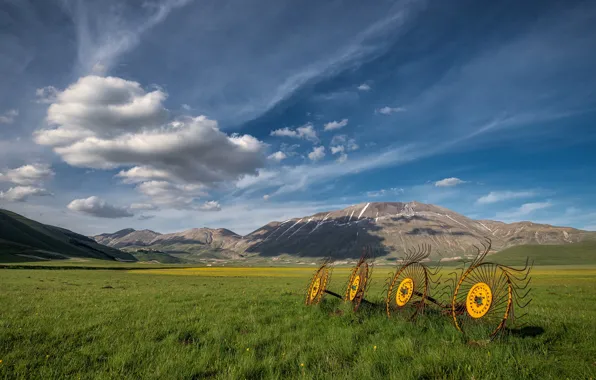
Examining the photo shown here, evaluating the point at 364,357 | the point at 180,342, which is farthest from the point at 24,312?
the point at 364,357

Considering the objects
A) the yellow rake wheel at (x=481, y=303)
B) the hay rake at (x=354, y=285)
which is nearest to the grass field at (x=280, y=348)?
the yellow rake wheel at (x=481, y=303)

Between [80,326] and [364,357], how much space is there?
996cm

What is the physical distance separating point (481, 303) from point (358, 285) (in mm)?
5438

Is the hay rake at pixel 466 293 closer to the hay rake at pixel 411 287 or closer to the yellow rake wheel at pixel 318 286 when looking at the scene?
the hay rake at pixel 411 287

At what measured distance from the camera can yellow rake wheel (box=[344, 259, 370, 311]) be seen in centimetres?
1273

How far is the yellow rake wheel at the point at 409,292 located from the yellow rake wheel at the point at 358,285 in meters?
1.15

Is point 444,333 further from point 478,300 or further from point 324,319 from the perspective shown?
point 324,319

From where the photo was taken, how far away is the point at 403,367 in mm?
6605

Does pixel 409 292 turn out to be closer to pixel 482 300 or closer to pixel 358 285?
pixel 358 285

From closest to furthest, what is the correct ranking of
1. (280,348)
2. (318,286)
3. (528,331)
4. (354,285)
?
(280,348), (528,331), (354,285), (318,286)

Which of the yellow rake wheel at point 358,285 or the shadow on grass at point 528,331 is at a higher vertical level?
the yellow rake wheel at point 358,285

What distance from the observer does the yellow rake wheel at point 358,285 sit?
12.7 m

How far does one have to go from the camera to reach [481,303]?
29.3 feet

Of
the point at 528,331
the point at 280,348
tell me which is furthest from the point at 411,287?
the point at 280,348
